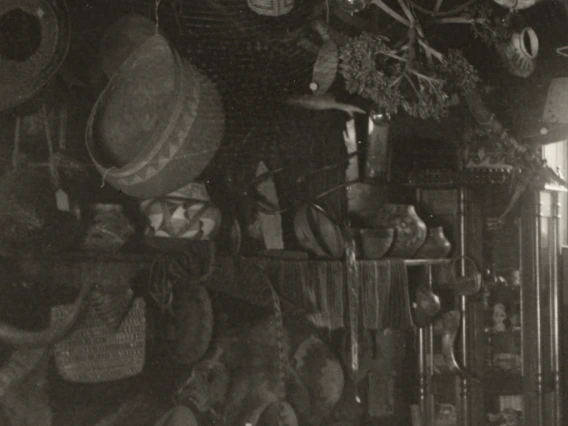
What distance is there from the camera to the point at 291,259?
257cm

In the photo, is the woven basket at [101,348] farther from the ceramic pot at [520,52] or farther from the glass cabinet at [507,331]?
the ceramic pot at [520,52]

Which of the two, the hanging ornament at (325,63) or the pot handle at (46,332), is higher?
the hanging ornament at (325,63)

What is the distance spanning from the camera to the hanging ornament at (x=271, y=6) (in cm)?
227

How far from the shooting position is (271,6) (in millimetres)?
2289

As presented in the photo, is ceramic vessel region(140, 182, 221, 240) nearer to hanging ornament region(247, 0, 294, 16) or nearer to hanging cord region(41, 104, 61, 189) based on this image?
hanging cord region(41, 104, 61, 189)

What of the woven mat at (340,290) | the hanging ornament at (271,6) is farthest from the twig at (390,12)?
the woven mat at (340,290)

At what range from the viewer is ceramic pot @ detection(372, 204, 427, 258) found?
2904 mm

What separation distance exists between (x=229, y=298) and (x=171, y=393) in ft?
1.25

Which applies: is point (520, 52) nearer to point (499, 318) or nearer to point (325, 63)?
point (325, 63)

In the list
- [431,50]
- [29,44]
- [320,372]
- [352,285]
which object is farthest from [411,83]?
[29,44]

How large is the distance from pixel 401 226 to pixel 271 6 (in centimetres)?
109

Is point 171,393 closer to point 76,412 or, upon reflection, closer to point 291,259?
point 76,412

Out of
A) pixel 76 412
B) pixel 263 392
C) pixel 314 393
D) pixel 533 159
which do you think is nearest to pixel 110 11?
pixel 76 412

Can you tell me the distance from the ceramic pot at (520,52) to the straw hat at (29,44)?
188 cm
